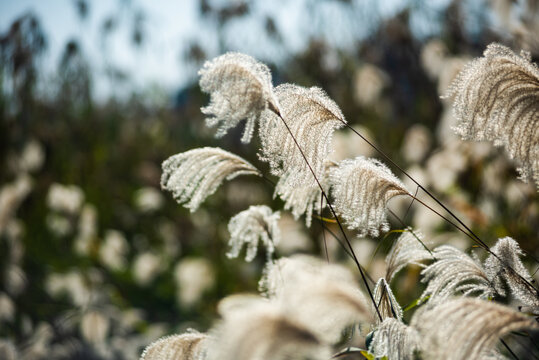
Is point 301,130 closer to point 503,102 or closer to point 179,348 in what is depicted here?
point 503,102

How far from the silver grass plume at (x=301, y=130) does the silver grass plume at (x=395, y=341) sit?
1.51ft

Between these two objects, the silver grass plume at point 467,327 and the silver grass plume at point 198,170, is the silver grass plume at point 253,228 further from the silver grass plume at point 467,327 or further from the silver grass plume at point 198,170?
the silver grass plume at point 467,327

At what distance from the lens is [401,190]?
52.9 inches

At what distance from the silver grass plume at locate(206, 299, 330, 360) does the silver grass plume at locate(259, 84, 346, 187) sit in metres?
0.60

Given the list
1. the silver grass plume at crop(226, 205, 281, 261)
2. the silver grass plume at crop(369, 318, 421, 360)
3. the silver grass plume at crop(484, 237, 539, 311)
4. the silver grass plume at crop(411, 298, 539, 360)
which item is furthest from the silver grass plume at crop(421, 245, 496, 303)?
the silver grass plume at crop(226, 205, 281, 261)

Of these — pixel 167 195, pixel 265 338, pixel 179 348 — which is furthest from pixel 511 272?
pixel 167 195

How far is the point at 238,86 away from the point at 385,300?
2.39 feet

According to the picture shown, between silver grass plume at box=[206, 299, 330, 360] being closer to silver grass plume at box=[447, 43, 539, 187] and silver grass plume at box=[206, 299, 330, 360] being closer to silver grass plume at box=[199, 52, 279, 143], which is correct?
silver grass plume at box=[199, 52, 279, 143]

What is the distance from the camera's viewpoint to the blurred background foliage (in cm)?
385

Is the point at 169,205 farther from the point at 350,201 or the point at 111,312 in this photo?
the point at 350,201

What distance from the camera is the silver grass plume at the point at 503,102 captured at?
1.27 m

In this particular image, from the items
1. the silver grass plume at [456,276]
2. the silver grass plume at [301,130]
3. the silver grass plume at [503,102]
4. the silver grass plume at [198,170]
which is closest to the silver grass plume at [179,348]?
the silver grass plume at [198,170]

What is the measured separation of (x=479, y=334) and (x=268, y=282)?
2.86 ft

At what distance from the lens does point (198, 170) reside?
63.0 inches
